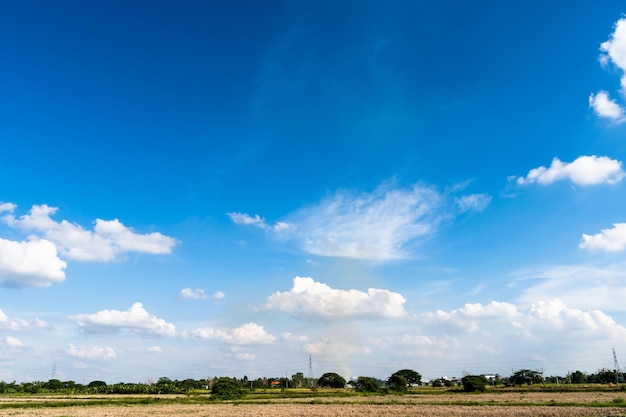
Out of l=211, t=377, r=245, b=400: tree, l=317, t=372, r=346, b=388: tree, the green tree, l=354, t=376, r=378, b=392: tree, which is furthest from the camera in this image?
the green tree

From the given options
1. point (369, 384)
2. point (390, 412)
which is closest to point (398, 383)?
point (369, 384)

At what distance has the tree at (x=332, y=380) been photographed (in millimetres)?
164625

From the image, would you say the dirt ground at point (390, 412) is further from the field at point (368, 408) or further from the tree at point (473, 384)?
the tree at point (473, 384)

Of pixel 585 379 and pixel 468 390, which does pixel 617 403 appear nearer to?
pixel 468 390

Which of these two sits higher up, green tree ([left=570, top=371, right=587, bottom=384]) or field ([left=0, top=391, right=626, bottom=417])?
field ([left=0, top=391, right=626, bottom=417])

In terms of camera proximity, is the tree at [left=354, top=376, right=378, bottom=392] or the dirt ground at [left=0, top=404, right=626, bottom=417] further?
the tree at [left=354, top=376, right=378, bottom=392]

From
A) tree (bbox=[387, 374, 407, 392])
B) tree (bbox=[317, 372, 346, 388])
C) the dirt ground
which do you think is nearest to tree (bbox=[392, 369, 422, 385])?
tree (bbox=[317, 372, 346, 388])

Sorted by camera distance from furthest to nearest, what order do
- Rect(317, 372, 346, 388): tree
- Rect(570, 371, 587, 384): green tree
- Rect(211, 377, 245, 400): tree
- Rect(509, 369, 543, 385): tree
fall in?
Rect(570, 371, 587, 384): green tree → Rect(317, 372, 346, 388): tree → Rect(509, 369, 543, 385): tree → Rect(211, 377, 245, 400): tree

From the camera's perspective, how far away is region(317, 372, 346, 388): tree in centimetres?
16462

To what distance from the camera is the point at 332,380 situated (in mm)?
165250

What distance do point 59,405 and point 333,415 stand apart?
55377mm

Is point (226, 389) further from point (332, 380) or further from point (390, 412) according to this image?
point (332, 380)

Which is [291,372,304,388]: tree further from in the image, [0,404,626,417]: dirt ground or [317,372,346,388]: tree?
[0,404,626,417]: dirt ground

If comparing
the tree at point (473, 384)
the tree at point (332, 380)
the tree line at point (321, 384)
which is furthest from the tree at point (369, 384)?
the tree at point (332, 380)
